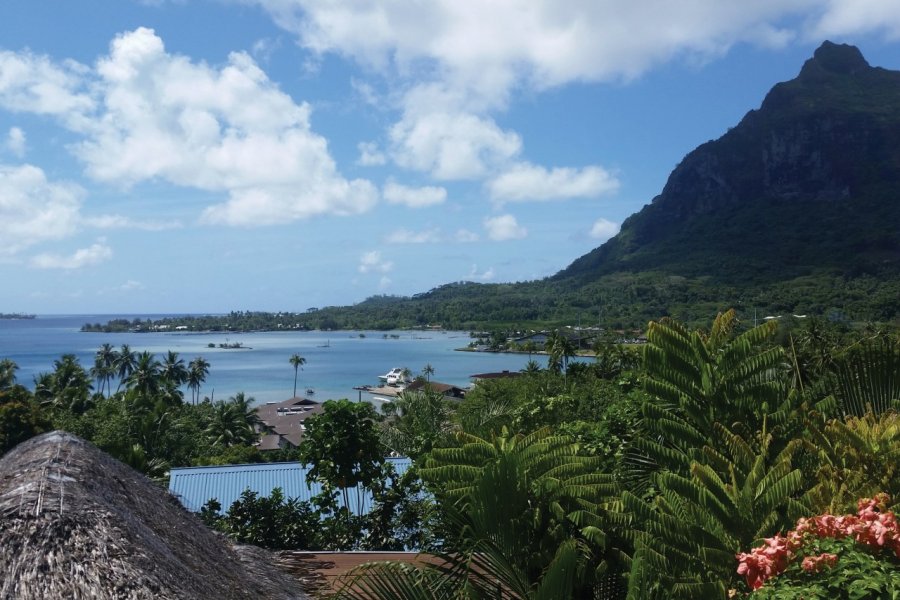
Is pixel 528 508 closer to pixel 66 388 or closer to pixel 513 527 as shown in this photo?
pixel 513 527

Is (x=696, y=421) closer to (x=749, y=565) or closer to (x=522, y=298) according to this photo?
(x=749, y=565)

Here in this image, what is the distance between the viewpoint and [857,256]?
366 feet

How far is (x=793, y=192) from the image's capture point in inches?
5846

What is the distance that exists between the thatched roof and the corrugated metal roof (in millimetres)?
5933

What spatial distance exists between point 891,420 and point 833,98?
18288 centimetres

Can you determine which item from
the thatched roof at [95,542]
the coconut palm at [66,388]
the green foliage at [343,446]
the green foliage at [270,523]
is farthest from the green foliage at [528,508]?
the coconut palm at [66,388]

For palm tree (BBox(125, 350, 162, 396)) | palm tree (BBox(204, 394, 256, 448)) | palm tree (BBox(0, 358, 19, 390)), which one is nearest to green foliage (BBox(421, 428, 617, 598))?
palm tree (BBox(204, 394, 256, 448))

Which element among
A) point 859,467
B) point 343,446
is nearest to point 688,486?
point 859,467

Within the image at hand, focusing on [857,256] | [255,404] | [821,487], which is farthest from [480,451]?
[857,256]

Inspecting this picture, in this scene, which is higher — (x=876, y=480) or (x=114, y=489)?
(x=876, y=480)

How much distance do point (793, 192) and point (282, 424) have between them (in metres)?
137

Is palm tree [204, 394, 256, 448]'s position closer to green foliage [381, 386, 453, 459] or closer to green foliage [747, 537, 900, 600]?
green foliage [381, 386, 453, 459]

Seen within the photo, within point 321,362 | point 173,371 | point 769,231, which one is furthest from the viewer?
point 769,231

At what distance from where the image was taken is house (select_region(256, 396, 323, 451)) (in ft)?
134
